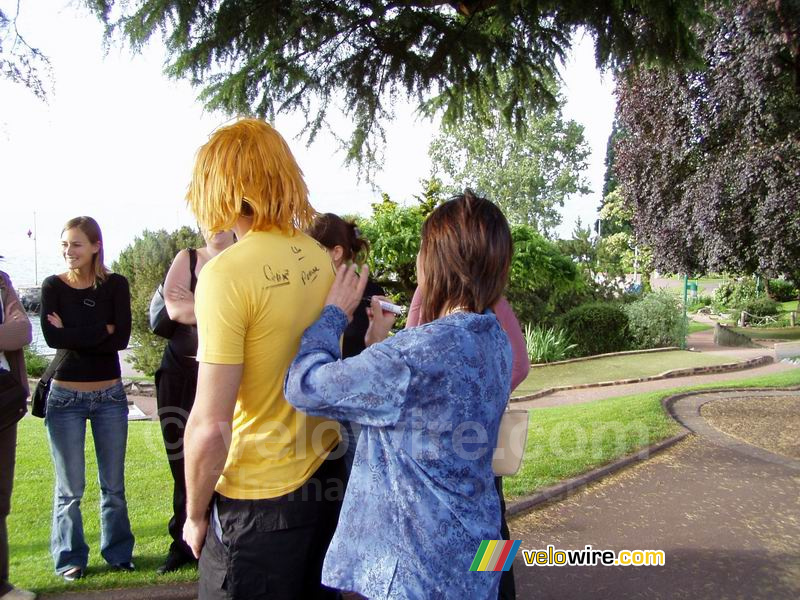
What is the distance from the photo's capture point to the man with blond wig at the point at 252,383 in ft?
5.58

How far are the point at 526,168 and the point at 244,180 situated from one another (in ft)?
160

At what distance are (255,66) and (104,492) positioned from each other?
2.89m

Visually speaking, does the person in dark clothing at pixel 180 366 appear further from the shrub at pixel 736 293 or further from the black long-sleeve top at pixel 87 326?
the shrub at pixel 736 293

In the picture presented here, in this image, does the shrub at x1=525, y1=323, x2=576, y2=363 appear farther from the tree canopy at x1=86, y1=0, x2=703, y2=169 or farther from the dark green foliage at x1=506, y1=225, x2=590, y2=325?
the tree canopy at x1=86, y1=0, x2=703, y2=169

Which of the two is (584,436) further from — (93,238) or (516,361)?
(93,238)

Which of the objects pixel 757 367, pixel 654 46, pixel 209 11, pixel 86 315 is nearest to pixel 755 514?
pixel 654 46

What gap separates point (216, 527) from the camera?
185 cm

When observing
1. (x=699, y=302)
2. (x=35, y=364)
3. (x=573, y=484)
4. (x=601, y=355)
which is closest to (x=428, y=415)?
(x=573, y=484)

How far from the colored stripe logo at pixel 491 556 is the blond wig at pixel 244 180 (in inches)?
39.2

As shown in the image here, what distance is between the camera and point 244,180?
5.92 feet

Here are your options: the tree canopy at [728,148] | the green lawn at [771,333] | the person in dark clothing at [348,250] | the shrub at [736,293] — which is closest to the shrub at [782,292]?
the shrub at [736,293]

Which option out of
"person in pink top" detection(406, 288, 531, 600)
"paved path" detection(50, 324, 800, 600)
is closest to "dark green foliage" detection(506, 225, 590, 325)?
"paved path" detection(50, 324, 800, 600)

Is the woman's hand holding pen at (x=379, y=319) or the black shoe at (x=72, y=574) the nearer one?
the woman's hand holding pen at (x=379, y=319)

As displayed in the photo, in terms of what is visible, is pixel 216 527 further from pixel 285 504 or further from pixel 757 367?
pixel 757 367
